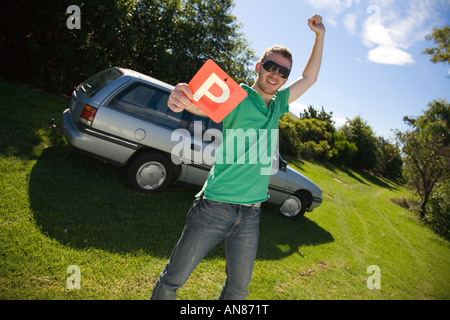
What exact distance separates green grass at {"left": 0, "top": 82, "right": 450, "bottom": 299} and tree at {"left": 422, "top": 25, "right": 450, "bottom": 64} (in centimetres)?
1135

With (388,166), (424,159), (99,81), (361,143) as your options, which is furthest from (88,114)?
(388,166)

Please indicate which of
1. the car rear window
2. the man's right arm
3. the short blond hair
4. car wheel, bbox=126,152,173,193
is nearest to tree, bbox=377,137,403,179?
car wheel, bbox=126,152,173,193

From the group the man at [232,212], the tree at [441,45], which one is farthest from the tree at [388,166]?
the man at [232,212]

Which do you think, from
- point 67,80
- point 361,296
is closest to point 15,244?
point 361,296

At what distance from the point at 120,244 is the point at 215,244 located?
1.78 meters

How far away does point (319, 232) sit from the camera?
564cm

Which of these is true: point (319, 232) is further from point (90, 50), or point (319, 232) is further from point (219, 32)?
point (219, 32)

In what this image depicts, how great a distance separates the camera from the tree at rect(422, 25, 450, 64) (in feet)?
42.6

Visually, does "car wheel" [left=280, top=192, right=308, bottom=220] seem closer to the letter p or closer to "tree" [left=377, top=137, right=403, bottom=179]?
the letter p

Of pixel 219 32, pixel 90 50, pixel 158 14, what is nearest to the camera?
pixel 90 50

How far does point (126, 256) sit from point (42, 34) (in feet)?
32.5

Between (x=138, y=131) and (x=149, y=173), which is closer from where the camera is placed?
(x=138, y=131)

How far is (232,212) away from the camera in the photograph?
5.49 ft

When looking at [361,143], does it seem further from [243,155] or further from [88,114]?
[243,155]
